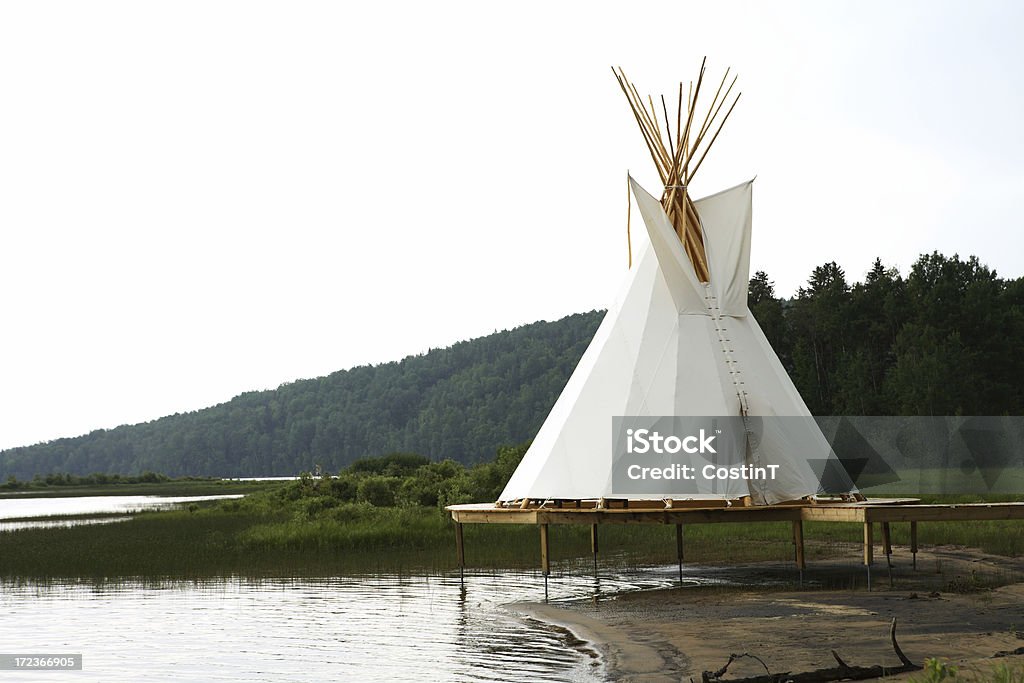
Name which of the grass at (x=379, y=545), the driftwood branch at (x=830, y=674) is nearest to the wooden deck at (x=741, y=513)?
the grass at (x=379, y=545)

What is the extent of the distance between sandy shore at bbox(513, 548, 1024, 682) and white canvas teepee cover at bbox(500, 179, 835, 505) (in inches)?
60.1

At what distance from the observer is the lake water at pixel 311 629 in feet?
29.9

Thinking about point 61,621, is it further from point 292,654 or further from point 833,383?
point 833,383

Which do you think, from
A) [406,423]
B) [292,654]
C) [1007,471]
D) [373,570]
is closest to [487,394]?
[406,423]

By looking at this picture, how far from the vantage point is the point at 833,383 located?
55219 millimetres

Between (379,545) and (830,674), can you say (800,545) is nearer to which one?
(830,674)

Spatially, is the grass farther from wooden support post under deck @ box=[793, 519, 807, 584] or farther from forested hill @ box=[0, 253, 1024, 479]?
forested hill @ box=[0, 253, 1024, 479]

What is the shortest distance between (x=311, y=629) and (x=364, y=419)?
3640 inches

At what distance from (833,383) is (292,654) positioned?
48780 millimetres

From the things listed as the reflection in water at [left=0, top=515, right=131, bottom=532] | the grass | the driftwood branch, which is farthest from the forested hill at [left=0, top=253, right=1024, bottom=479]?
the driftwood branch

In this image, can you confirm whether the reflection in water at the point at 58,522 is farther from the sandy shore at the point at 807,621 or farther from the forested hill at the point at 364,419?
the forested hill at the point at 364,419

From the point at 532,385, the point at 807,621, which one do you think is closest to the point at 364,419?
the point at 532,385

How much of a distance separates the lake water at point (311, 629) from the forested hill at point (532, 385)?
3555 centimetres

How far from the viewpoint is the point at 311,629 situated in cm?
1120
